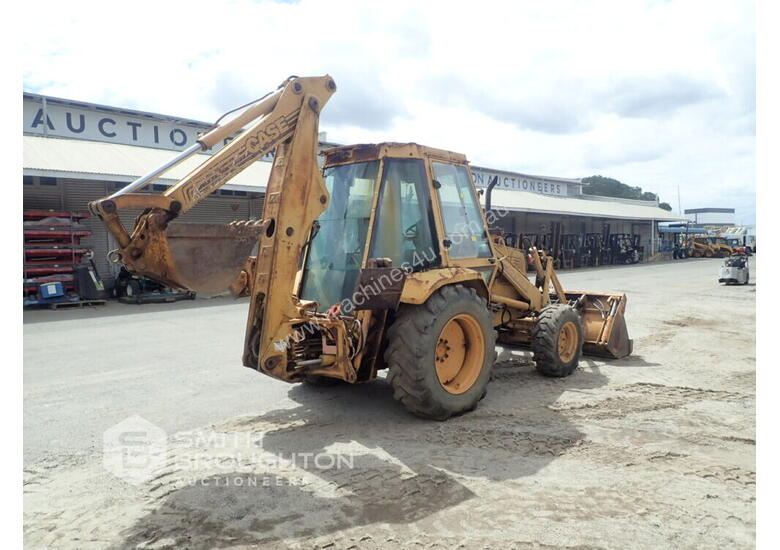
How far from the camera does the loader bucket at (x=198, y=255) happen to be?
11.8 feet

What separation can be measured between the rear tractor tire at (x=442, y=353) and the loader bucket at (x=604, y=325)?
279 cm

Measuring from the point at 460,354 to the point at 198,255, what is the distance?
270 cm

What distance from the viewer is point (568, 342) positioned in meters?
6.79

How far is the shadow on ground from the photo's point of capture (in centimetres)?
328

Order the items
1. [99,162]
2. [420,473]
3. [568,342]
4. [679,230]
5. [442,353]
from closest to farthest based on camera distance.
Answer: [420,473] < [442,353] < [568,342] < [99,162] < [679,230]

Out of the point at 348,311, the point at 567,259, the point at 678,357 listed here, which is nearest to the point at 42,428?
the point at 348,311

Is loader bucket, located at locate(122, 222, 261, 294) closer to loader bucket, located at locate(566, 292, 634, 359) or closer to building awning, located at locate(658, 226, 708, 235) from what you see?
loader bucket, located at locate(566, 292, 634, 359)

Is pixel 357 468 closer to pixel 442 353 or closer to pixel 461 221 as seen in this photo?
pixel 442 353

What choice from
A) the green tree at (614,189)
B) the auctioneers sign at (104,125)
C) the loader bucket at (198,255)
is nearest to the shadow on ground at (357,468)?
the loader bucket at (198,255)

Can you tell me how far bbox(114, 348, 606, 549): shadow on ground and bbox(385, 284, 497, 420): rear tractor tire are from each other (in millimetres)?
219

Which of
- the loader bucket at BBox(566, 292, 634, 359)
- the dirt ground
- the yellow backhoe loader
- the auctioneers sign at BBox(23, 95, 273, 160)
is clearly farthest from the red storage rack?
the loader bucket at BBox(566, 292, 634, 359)

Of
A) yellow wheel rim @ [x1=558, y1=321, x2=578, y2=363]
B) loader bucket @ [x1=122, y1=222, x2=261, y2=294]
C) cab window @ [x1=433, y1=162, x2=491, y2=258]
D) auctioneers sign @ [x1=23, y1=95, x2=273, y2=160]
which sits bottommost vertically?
yellow wheel rim @ [x1=558, y1=321, x2=578, y2=363]

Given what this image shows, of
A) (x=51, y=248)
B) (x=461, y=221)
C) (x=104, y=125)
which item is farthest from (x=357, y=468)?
(x=104, y=125)

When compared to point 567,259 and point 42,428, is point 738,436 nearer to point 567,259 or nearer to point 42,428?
point 42,428
